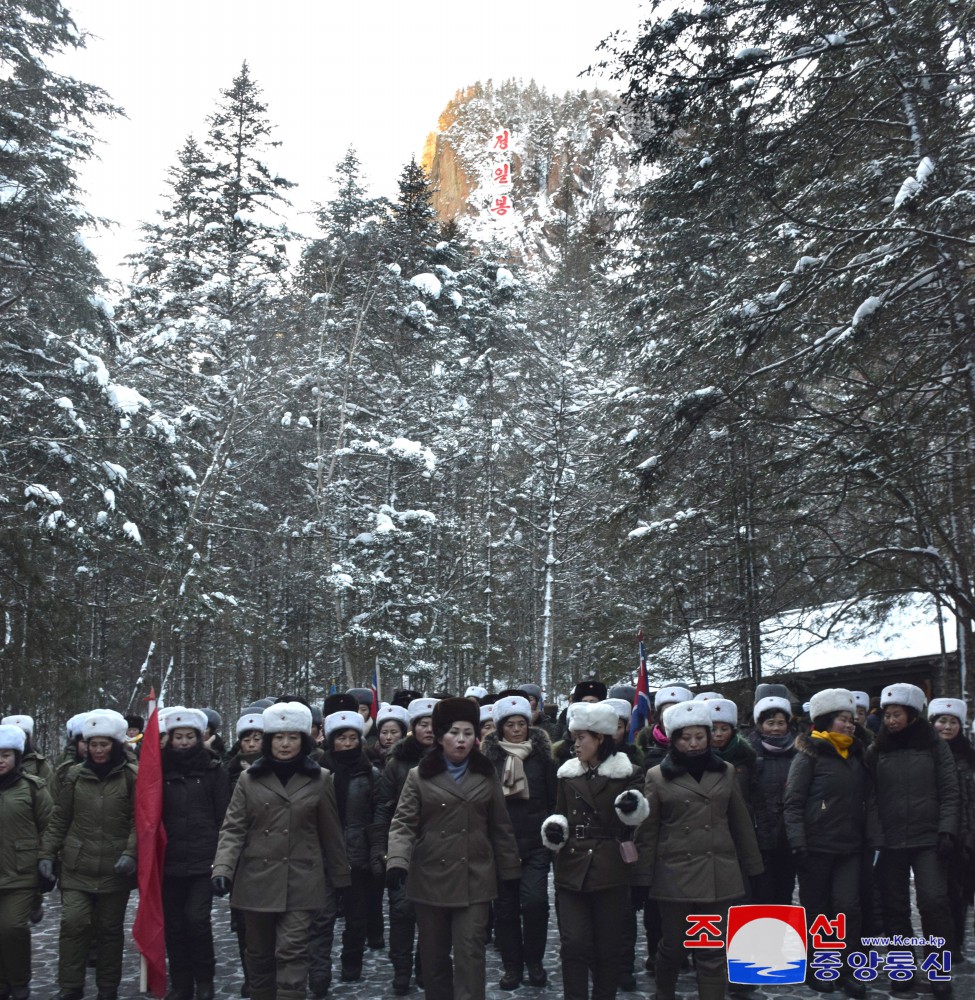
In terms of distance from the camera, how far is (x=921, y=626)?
23.5 m

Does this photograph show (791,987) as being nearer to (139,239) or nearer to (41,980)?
(41,980)

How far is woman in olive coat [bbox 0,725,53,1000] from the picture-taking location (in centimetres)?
711

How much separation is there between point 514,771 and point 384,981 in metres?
1.95

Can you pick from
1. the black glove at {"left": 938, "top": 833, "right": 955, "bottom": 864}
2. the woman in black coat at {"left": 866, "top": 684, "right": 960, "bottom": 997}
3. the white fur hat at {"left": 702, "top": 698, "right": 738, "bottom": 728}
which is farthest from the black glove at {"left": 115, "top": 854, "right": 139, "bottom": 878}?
the black glove at {"left": 938, "top": 833, "right": 955, "bottom": 864}

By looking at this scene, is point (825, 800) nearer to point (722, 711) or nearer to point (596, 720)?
point (722, 711)

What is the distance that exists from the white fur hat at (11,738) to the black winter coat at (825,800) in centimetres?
563

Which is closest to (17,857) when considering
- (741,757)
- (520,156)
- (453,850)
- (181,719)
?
(181,719)

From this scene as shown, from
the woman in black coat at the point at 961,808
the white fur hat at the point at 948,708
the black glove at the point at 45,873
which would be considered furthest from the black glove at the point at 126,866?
the white fur hat at the point at 948,708

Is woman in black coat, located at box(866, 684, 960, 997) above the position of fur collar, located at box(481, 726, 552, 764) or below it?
below

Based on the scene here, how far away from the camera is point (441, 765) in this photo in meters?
6.29

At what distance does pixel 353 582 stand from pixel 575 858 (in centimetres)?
2168

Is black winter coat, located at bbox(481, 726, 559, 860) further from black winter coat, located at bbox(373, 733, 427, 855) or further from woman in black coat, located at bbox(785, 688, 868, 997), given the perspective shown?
woman in black coat, located at bbox(785, 688, 868, 997)

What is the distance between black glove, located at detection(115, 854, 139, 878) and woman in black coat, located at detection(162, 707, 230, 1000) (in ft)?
0.88

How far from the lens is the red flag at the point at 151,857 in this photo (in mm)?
6883
